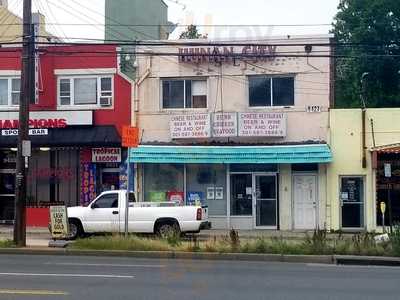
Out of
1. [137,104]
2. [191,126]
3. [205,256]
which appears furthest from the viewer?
[137,104]

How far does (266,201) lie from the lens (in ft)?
88.5

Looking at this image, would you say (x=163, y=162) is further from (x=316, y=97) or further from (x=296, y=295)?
(x=296, y=295)

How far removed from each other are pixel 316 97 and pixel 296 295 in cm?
1638

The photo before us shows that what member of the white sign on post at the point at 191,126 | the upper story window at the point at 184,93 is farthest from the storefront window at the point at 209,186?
the upper story window at the point at 184,93

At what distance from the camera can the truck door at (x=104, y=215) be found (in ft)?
74.8

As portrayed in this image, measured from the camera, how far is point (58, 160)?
92.9 feet

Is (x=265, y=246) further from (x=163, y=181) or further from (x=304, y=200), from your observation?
(x=163, y=181)

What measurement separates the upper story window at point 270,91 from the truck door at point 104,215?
731 centimetres

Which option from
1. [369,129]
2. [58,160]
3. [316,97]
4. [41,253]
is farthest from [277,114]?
[41,253]

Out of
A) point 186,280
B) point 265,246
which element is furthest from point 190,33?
point 186,280

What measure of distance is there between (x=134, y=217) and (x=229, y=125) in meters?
6.13

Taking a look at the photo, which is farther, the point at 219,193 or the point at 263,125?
the point at 219,193

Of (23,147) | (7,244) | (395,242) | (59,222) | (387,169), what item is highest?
(23,147)

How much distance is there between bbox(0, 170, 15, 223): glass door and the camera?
2853 cm
